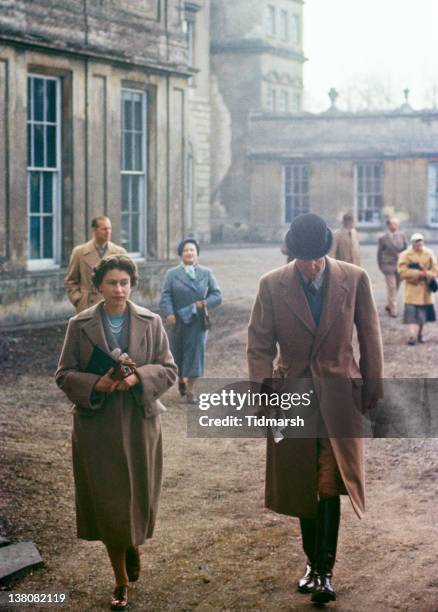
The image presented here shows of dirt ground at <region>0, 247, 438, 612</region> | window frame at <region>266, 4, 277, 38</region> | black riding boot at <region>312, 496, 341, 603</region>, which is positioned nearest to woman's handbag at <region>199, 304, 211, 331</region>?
dirt ground at <region>0, 247, 438, 612</region>

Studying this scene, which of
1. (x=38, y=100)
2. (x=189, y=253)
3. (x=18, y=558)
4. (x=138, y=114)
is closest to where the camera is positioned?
(x=18, y=558)

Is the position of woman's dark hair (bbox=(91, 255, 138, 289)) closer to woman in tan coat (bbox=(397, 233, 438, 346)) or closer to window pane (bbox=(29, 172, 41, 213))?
woman in tan coat (bbox=(397, 233, 438, 346))

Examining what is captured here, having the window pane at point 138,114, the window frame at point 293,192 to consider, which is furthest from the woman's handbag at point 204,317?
the window frame at point 293,192

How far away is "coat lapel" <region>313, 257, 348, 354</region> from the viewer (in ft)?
18.4

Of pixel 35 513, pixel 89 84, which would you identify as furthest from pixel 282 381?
pixel 89 84

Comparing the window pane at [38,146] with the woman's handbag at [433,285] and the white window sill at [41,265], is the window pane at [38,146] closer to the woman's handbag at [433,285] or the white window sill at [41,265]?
the white window sill at [41,265]

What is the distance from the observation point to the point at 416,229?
39594mm

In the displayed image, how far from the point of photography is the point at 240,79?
43438 mm

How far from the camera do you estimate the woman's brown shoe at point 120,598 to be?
209 inches

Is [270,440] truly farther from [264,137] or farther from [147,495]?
[264,137]

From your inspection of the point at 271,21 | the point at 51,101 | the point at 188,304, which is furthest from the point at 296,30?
the point at 188,304

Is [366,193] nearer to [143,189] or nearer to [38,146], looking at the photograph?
[143,189]

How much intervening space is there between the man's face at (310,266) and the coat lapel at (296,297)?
0.05m

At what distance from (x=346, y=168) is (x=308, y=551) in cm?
3560
